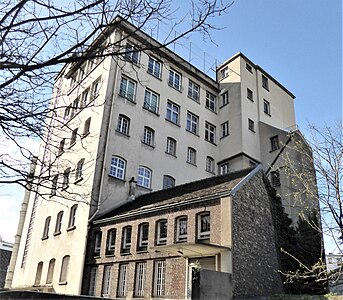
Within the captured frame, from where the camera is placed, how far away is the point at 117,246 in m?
18.4

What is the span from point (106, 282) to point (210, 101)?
19.7 m

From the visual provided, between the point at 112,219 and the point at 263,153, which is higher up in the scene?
the point at 263,153

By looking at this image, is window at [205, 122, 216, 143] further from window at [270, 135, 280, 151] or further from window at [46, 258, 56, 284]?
window at [46, 258, 56, 284]

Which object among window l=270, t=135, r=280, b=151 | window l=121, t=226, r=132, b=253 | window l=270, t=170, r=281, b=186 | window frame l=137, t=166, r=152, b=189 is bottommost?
window l=121, t=226, r=132, b=253

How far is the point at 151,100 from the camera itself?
2706cm

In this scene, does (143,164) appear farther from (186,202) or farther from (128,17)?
(128,17)

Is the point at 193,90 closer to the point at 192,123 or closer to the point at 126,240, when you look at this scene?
the point at 192,123

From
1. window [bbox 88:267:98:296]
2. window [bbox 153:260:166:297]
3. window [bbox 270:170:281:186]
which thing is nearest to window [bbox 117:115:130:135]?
window [bbox 88:267:98:296]

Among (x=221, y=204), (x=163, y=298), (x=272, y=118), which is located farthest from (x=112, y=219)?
(x=272, y=118)

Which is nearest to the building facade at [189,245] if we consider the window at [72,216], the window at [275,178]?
the window at [72,216]

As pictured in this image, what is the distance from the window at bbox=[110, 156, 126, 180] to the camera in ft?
74.4

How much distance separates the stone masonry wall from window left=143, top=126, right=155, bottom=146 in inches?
417

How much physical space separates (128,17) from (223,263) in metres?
10.7

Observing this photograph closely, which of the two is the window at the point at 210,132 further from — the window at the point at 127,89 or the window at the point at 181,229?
the window at the point at 181,229
